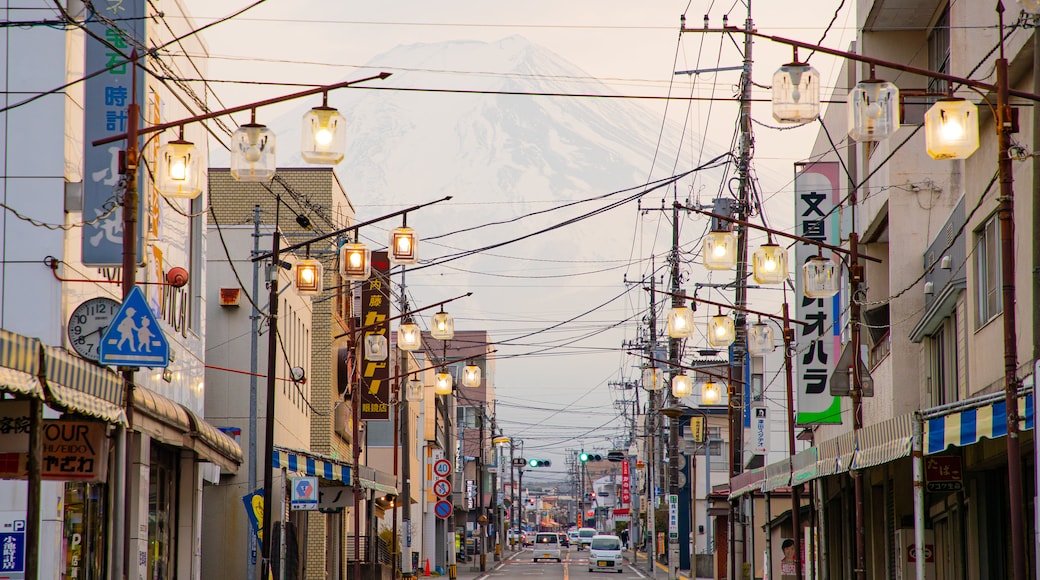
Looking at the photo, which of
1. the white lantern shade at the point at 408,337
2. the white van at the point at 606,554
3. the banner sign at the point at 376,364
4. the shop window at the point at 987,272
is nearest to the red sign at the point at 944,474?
the shop window at the point at 987,272

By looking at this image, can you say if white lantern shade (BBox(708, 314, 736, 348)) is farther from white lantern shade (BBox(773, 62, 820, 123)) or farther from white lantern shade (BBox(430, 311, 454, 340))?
white lantern shade (BBox(773, 62, 820, 123))

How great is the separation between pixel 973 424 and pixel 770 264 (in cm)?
1003

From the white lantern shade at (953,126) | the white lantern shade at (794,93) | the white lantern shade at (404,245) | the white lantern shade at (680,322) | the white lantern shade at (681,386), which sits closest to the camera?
the white lantern shade at (953,126)

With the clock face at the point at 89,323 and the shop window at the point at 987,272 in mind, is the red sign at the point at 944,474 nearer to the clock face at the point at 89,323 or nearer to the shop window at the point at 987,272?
the shop window at the point at 987,272

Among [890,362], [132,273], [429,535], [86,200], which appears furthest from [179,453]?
[429,535]

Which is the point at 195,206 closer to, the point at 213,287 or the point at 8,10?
the point at 8,10

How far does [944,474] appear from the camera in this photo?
72.2 feet

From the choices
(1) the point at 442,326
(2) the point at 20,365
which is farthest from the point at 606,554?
(2) the point at 20,365

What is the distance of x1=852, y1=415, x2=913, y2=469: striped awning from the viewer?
1892cm

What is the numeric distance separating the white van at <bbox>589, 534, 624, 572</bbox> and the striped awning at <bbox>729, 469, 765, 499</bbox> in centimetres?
2797

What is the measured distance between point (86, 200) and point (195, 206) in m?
8.23

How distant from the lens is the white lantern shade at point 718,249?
2578cm

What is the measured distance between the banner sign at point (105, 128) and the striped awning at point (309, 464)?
10.5 meters

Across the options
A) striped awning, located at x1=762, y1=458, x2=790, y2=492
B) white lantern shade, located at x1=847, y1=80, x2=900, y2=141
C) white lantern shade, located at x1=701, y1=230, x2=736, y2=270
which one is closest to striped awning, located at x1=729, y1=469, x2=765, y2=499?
striped awning, located at x1=762, y1=458, x2=790, y2=492
